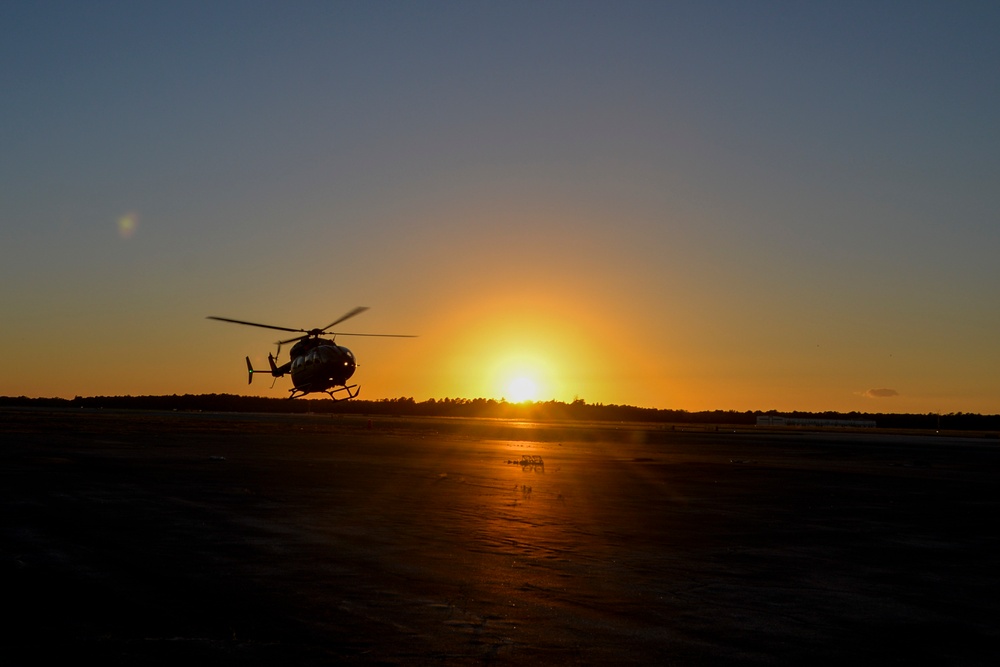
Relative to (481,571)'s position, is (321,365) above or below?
above

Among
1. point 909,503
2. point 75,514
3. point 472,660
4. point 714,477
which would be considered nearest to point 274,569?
point 472,660

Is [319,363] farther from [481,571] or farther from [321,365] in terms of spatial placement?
[481,571]

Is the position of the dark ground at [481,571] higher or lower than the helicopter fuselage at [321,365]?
lower

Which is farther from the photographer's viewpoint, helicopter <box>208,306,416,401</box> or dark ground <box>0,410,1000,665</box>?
helicopter <box>208,306,416,401</box>

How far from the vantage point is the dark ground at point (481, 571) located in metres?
10.2

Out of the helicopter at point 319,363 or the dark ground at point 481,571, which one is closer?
the dark ground at point 481,571

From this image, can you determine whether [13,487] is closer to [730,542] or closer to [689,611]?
[730,542]

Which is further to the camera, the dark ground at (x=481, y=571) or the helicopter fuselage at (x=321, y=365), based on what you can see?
the helicopter fuselage at (x=321, y=365)

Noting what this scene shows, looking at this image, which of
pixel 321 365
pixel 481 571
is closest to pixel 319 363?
pixel 321 365

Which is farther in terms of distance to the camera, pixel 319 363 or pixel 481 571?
pixel 319 363

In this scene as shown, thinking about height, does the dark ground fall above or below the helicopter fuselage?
below

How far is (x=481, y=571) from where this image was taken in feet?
48.9

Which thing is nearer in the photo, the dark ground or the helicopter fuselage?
the dark ground

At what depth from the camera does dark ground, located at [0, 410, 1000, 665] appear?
10.2 metres
